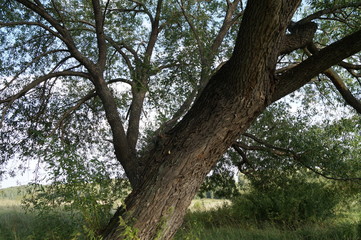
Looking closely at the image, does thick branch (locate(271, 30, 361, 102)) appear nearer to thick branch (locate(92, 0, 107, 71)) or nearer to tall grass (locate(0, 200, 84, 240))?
tall grass (locate(0, 200, 84, 240))

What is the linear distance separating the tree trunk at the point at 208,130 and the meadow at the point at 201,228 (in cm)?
52

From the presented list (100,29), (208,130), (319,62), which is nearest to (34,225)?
(100,29)

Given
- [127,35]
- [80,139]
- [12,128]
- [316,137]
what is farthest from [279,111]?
[12,128]

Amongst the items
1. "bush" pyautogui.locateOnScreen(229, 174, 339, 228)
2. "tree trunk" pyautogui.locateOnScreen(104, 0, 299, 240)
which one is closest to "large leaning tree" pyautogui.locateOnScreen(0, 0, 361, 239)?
"tree trunk" pyautogui.locateOnScreen(104, 0, 299, 240)

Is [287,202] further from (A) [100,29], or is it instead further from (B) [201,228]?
(A) [100,29]

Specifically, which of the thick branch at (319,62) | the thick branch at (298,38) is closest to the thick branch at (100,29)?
the thick branch at (298,38)

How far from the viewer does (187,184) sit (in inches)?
154

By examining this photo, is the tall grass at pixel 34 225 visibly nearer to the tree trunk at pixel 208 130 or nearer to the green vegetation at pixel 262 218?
the green vegetation at pixel 262 218

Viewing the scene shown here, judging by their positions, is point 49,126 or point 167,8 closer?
point 49,126

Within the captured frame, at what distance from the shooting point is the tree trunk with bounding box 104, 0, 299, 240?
3.81 m

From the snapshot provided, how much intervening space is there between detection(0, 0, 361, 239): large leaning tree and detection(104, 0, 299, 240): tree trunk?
0.01m

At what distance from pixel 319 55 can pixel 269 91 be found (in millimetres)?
800

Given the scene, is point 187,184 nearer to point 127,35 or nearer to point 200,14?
point 200,14

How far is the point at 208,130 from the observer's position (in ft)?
13.0
